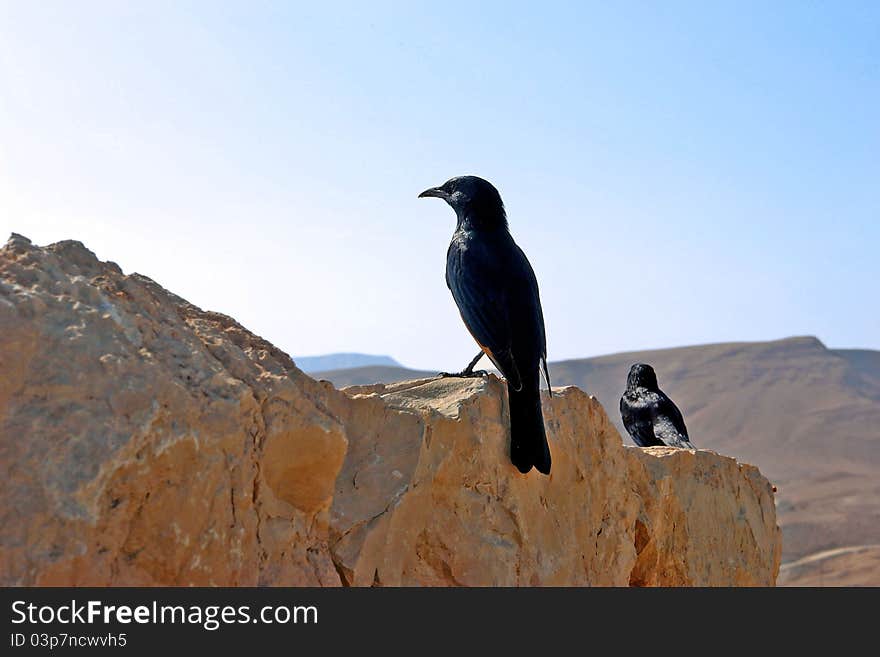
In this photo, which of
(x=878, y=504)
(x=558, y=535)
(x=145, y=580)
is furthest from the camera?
(x=878, y=504)

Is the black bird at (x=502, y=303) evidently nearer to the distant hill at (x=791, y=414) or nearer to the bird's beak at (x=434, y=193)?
the bird's beak at (x=434, y=193)

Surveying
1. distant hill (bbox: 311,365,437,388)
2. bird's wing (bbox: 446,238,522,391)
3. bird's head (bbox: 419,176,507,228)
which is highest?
distant hill (bbox: 311,365,437,388)

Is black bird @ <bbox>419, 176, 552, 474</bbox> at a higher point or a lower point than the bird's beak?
lower

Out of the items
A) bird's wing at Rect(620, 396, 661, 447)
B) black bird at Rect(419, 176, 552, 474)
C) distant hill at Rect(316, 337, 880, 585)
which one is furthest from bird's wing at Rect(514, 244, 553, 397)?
distant hill at Rect(316, 337, 880, 585)

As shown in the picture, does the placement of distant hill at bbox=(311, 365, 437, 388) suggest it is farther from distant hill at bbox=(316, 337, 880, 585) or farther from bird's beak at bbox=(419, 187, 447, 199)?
bird's beak at bbox=(419, 187, 447, 199)

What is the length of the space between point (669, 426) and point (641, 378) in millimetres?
943

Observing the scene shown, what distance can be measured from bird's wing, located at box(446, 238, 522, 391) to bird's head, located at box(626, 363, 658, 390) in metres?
5.37

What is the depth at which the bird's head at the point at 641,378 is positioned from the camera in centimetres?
991

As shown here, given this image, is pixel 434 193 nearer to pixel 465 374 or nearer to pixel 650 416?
pixel 465 374

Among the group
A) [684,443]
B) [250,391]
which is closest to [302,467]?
[250,391]

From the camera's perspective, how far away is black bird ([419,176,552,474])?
4230 millimetres
